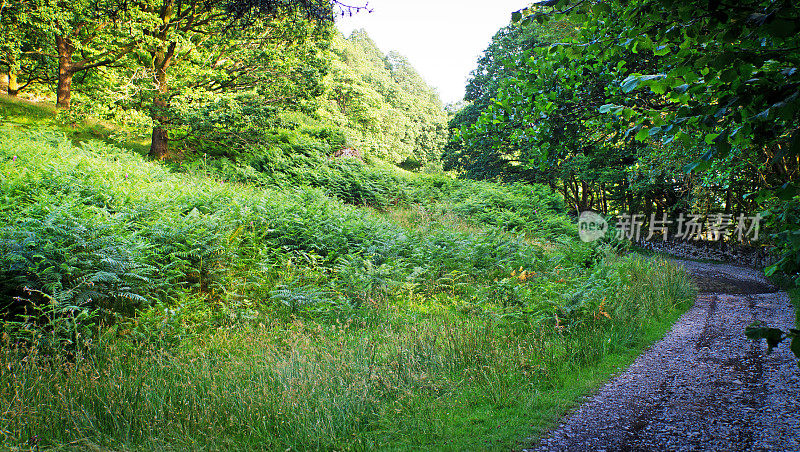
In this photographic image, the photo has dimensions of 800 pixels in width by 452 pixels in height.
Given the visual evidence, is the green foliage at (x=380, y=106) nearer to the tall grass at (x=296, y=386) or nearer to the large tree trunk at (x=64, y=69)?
the large tree trunk at (x=64, y=69)

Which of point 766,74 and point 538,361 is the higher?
point 766,74

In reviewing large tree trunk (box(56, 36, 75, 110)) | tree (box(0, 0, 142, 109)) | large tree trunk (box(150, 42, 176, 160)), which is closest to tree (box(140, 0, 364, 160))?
large tree trunk (box(150, 42, 176, 160))

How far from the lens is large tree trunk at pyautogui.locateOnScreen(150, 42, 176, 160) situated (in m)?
15.1

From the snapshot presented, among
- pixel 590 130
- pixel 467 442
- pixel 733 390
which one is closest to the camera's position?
pixel 467 442

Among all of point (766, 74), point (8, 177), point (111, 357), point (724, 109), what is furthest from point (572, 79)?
point (8, 177)

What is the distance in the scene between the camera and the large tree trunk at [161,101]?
15125mm

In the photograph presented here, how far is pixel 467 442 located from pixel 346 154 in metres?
19.5

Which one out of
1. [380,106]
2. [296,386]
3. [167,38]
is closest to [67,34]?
[167,38]

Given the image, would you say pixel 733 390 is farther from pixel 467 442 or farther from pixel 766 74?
pixel 766 74

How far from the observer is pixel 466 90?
32.4 metres

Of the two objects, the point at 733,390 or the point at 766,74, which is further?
the point at 733,390
